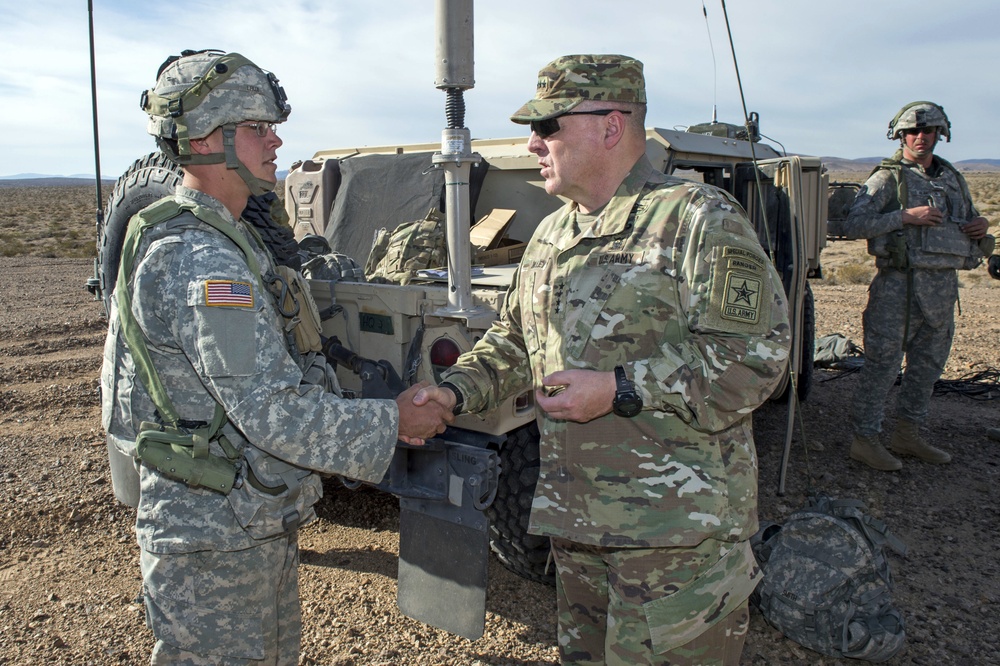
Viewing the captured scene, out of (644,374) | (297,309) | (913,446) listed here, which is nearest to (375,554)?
(297,309)

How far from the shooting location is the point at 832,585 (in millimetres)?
2709

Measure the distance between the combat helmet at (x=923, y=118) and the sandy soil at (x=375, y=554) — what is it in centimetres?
196

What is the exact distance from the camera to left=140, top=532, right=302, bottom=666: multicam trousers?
1.80 m

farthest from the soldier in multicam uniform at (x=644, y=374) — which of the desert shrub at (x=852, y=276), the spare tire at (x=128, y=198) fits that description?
the desert shrub at (x=852, y=276)

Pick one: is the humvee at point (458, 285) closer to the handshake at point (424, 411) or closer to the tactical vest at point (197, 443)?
the handshake at point (424, 411)

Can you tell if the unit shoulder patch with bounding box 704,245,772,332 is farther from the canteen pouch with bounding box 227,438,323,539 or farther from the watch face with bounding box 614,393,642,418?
the canteen pouch with bounding box 227,438,323,539

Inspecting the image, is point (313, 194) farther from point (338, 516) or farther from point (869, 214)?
point (869, 214)

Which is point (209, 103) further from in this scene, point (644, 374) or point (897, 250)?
point (897, 250)

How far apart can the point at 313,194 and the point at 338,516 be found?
188 centimetres

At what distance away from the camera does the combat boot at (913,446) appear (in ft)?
15.1

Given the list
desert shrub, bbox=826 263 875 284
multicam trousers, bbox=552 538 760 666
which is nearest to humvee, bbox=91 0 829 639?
multicam trousers, bbox=552 538 760 666

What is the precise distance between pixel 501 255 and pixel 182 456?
2.37 meters

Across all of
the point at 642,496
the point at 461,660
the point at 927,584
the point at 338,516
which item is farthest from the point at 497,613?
the point at 927,584

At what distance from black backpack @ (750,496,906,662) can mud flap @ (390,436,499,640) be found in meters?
1.14
